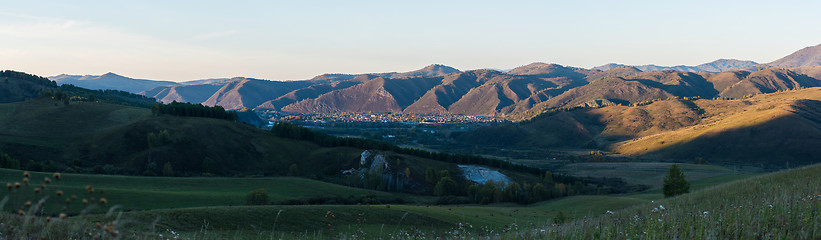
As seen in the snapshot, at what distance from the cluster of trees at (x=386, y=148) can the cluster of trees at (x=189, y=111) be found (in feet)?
89.4

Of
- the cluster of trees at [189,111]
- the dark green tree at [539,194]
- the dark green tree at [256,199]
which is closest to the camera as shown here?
the dark green tree at [256,199]

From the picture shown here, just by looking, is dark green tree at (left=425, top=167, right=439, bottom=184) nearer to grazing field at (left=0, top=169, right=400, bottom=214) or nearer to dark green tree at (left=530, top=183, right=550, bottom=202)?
grazing field at (left=0, top=169, right=400, bottom=214)

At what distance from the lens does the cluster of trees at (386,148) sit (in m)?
170

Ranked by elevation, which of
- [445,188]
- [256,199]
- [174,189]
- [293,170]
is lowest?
[445,188]

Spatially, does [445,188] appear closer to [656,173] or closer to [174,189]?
[174,189]

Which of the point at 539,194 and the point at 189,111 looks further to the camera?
the point at 189,111

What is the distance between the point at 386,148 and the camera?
177 m

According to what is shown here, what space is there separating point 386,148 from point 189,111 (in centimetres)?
7738

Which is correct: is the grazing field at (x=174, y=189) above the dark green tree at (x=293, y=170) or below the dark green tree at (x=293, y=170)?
above

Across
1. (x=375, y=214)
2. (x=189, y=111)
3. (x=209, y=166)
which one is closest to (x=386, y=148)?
(x=209, y=166)

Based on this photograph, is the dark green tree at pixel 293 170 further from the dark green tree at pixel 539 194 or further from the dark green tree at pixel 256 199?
the dark green tree at pixel 539 194

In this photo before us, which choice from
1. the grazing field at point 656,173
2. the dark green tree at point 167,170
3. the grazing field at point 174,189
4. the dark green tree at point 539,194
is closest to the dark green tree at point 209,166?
the dark green tree at point 167,170

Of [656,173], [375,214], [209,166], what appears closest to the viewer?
[375,214]

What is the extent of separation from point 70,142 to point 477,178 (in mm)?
121789
